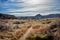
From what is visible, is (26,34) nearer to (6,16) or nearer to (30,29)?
(30,29)

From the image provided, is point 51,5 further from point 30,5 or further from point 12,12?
point 12,12

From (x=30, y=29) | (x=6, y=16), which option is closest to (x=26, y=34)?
(x=30, y=29)

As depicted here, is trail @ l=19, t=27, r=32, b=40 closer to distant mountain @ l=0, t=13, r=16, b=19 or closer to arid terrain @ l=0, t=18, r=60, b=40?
arid terrain @ l=0, t=18, r=60, b=40

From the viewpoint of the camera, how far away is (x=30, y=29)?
615 cm

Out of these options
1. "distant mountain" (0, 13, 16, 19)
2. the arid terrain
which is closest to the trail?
the arid terrain

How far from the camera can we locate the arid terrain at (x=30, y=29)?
5.85 m

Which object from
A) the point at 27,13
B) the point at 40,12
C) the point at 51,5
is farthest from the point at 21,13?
the point at 51,5

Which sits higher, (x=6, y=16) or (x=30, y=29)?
(x=6, y=16)

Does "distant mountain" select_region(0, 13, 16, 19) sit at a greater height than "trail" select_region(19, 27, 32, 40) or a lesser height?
greater

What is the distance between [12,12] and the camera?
6488mm

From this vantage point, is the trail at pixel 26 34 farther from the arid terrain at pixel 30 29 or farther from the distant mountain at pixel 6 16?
the distant mountain at pixel 6 16

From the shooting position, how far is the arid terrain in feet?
19.2

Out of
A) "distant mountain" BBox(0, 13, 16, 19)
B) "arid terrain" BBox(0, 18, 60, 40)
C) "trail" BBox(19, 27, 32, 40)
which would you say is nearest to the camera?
"arid terrain" BBox(0, 18, 60, 40)

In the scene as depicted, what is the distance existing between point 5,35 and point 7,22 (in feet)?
1.50
